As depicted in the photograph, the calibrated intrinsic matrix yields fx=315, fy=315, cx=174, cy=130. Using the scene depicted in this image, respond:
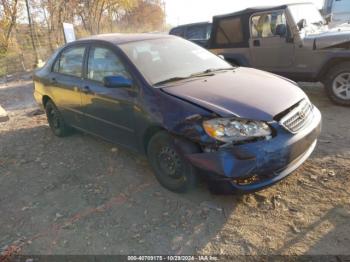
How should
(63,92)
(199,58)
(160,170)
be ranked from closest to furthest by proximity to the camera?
(160,170)
(199,58)
(63,92)

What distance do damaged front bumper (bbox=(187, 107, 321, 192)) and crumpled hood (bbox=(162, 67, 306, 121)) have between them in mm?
255

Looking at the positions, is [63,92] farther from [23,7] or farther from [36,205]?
[23,7]

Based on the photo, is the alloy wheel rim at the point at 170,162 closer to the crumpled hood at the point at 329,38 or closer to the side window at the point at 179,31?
the crumpled hood at the point at 329,38

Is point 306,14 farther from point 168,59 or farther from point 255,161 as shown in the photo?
point 255,161

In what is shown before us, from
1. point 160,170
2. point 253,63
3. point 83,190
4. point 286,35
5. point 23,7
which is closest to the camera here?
point 160,170

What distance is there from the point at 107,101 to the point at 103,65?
501 mm

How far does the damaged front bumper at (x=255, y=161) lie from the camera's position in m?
2.73

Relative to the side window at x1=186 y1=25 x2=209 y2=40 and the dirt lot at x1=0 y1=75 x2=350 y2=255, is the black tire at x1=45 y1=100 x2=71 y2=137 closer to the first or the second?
the dirt lot at x1=0 y1=75 x2=350 y2=255

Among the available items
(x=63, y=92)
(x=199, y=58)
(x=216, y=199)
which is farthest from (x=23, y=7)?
(x=216, y=199)

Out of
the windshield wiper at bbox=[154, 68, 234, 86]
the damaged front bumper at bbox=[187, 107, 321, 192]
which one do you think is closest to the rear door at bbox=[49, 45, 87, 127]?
the windshield wiper at bbox=[154, 68, 234, 86]

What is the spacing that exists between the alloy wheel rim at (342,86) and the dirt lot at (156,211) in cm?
141

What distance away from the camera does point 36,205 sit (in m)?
3.56

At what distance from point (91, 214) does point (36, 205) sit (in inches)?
29.6

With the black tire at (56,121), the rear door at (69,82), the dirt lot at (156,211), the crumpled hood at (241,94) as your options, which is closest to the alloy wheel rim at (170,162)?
the dirt lot at (156,211)
